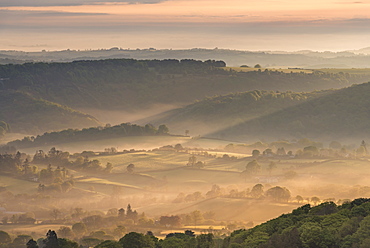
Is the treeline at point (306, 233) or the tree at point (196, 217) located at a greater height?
the tree at point (196, 217)

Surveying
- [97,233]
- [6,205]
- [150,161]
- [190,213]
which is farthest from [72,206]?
[150,161]

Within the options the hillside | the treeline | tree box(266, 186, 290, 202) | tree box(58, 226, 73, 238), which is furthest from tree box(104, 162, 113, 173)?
the hillside

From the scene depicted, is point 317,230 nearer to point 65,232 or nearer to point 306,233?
point 306,233

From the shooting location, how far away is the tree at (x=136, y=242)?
74.8m

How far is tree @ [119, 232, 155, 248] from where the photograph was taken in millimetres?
74750

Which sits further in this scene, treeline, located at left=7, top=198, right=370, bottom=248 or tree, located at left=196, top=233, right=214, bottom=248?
tree, located at left=196, top=233, right=214, bottom=248

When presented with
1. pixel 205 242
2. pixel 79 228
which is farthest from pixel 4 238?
pixel 205 242

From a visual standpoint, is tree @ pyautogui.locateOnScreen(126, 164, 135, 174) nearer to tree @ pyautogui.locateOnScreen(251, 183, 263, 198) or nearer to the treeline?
tree @ pyautogui.locateOnScreen(251, 183, 263, 198)

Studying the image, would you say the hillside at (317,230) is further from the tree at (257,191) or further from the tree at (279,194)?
the tree at (257,191)

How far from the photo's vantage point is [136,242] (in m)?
75.4

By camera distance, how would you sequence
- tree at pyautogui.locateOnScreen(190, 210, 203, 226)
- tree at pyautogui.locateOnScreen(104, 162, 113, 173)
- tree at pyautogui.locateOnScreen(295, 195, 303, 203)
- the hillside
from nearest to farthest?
the hillside
tree at pyautogui.locateOnScreen(190, 210, 203, 226)
tree at pyautogui.locateOnScreen(295, 195, 303, 203)
tree at pyautogui.locateOnScreen(104, 162, 113, 173)

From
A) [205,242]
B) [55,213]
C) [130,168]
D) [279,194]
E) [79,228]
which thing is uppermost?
[130,168]

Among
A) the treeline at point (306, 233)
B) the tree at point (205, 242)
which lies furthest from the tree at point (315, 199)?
the tree at point (205, 242)

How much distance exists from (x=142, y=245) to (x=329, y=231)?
20710 millimetres
